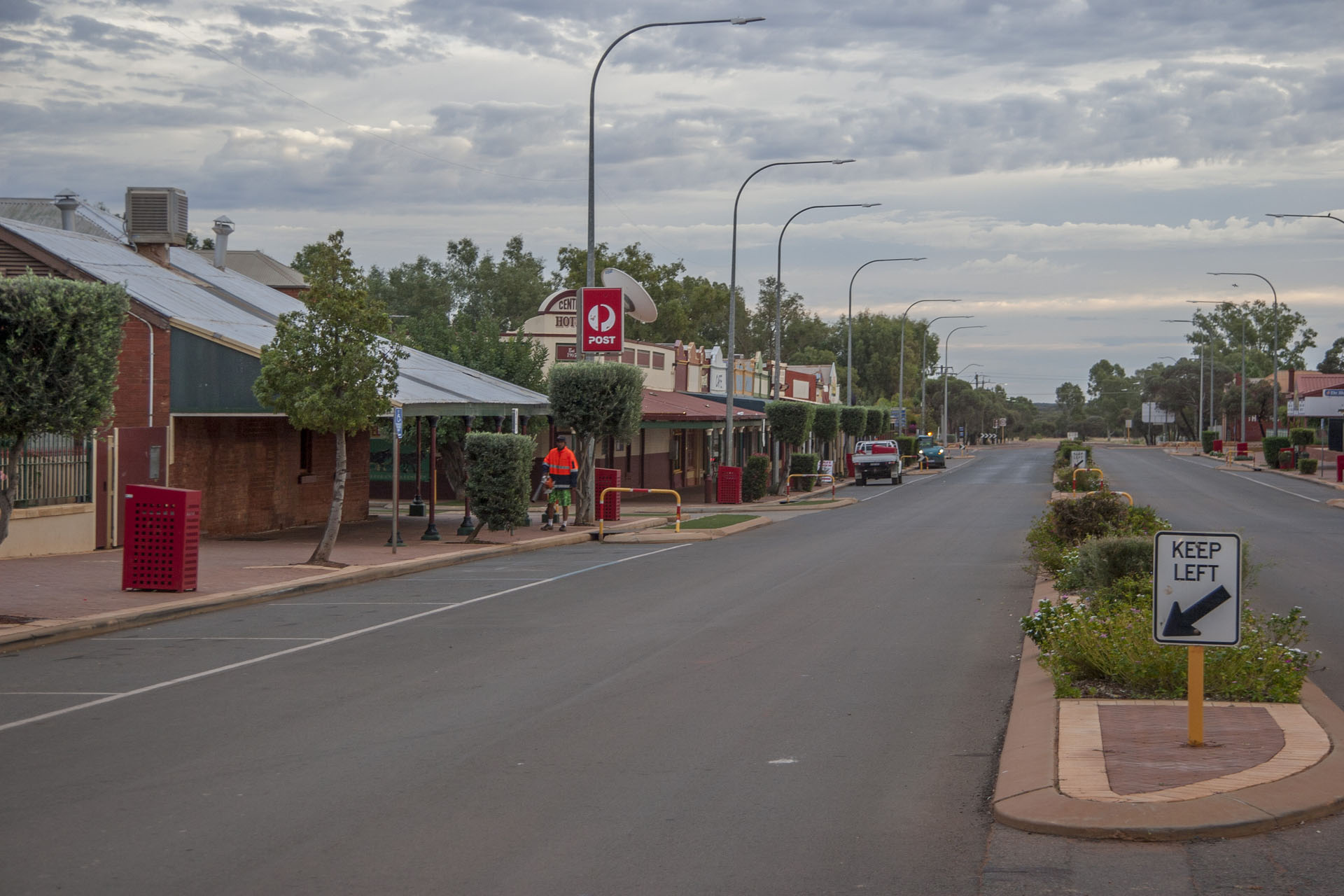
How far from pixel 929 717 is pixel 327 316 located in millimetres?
12370

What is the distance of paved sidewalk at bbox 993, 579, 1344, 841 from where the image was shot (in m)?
6.15

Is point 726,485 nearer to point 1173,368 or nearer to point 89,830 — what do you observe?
point 89,830

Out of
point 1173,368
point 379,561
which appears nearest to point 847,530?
point 379,561

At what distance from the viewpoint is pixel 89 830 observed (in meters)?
6.44

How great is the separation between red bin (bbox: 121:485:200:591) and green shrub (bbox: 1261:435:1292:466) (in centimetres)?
6733

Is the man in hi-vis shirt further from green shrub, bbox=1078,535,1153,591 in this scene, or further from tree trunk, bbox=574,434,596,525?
green shrub, bbox=1078,535,1153,591

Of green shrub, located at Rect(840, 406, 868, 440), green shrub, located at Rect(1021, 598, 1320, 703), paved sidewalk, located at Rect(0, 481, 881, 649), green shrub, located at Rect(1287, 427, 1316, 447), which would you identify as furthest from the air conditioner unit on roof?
green shrub, located at Rect(1287, 427, 1316, 447)

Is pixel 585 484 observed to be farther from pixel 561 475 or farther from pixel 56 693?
pixel 56 693

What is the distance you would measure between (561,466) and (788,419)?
20.5 metres

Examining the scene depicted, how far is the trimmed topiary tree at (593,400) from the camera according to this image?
2894cm

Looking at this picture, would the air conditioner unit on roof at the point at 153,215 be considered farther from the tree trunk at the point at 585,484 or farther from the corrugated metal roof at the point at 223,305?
the tree trunk at the point at 585,484

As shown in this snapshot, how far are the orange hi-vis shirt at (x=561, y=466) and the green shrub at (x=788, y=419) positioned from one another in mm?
19229

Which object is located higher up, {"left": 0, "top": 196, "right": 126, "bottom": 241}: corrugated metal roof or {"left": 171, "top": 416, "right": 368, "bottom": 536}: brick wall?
{"left": 0, "top": 196, "right": 126, "bottom": 241}: corrugated metal roof

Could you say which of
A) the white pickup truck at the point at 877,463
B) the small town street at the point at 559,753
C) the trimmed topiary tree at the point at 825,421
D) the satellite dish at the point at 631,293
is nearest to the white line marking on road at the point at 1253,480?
the white pickup truck at the point at 877,463
